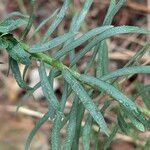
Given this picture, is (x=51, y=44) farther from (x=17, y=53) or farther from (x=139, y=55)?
(x=139, y=55)

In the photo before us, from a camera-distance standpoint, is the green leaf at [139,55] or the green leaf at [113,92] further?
the green leaf at [139,55]

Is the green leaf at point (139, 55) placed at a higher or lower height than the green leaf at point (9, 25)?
lower

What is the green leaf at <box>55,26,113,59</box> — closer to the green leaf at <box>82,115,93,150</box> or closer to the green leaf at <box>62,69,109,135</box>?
the green leaf at <box>62,69,109,135</box>

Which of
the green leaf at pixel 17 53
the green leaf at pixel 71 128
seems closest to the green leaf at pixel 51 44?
the green leaf at pixel 17 53

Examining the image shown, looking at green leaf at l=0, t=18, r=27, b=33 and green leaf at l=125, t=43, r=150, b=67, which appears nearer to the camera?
green leaf at l=0, t=18, r=27, b=33

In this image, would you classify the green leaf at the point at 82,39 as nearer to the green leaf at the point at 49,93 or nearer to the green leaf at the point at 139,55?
the green leaf at the point at 49,93

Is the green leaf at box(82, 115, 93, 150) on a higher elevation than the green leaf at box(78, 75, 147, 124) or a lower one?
lower

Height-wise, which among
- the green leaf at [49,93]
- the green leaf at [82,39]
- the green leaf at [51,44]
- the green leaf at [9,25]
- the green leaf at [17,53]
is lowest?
the green leaf at [49,93]

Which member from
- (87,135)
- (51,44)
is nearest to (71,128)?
(87,135)

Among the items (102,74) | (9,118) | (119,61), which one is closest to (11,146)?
(9,118)

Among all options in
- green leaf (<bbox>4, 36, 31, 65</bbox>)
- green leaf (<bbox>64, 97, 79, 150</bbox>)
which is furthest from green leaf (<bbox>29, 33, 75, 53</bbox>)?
green leaf (<bbox>64, 97, 79, 150</bbox>)

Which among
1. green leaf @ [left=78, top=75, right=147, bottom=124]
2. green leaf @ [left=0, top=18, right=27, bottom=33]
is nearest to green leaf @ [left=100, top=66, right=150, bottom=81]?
green leaf @ [left=78, top=75, right=147, bottom=124]

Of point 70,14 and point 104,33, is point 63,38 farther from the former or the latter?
point 70,14

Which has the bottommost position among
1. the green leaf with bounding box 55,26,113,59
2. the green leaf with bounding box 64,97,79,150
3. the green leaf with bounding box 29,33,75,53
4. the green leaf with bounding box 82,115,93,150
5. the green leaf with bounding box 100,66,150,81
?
the green leaf with bounding box 82,115,93,150
